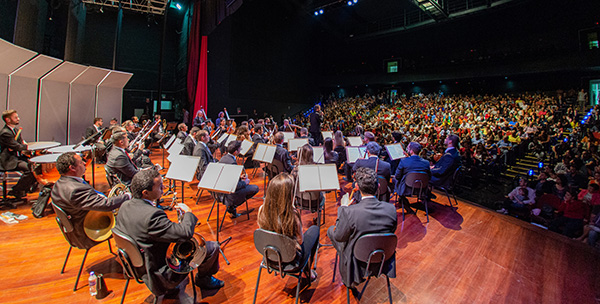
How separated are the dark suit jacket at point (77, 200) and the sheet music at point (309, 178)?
1.91 metres

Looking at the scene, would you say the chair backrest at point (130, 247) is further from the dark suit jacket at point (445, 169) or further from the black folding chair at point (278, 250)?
the dark suit jacket at point (445, 169)

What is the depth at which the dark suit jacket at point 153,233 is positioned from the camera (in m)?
2.04

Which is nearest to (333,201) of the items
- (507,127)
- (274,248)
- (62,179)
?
(274,248)

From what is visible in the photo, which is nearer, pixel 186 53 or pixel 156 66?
pixel 186 53

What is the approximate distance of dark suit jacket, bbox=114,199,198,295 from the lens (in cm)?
204

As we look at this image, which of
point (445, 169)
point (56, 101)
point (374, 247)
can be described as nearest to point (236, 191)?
point (374, 247)

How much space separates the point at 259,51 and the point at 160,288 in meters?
17.0

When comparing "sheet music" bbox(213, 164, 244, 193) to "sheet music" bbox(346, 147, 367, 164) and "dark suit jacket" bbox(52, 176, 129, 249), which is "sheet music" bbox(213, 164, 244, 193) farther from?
"sheet music" bbox(346, 147, 367, 164)

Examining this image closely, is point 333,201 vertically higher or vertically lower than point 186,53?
lower

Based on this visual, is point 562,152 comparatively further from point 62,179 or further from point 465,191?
point 62,179

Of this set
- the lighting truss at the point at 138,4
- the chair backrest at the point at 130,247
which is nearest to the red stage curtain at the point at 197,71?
the lighting truss at the point at 138,4

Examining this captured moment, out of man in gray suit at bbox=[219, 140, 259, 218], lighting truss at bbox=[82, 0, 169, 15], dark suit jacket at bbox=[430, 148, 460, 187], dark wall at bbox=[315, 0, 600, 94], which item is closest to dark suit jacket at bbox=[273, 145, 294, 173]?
man in gray suit at bbox=[219, 140, 259, 218]

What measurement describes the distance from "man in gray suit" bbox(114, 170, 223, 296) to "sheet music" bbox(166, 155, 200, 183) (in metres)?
1.76

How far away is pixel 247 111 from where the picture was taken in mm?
16938
